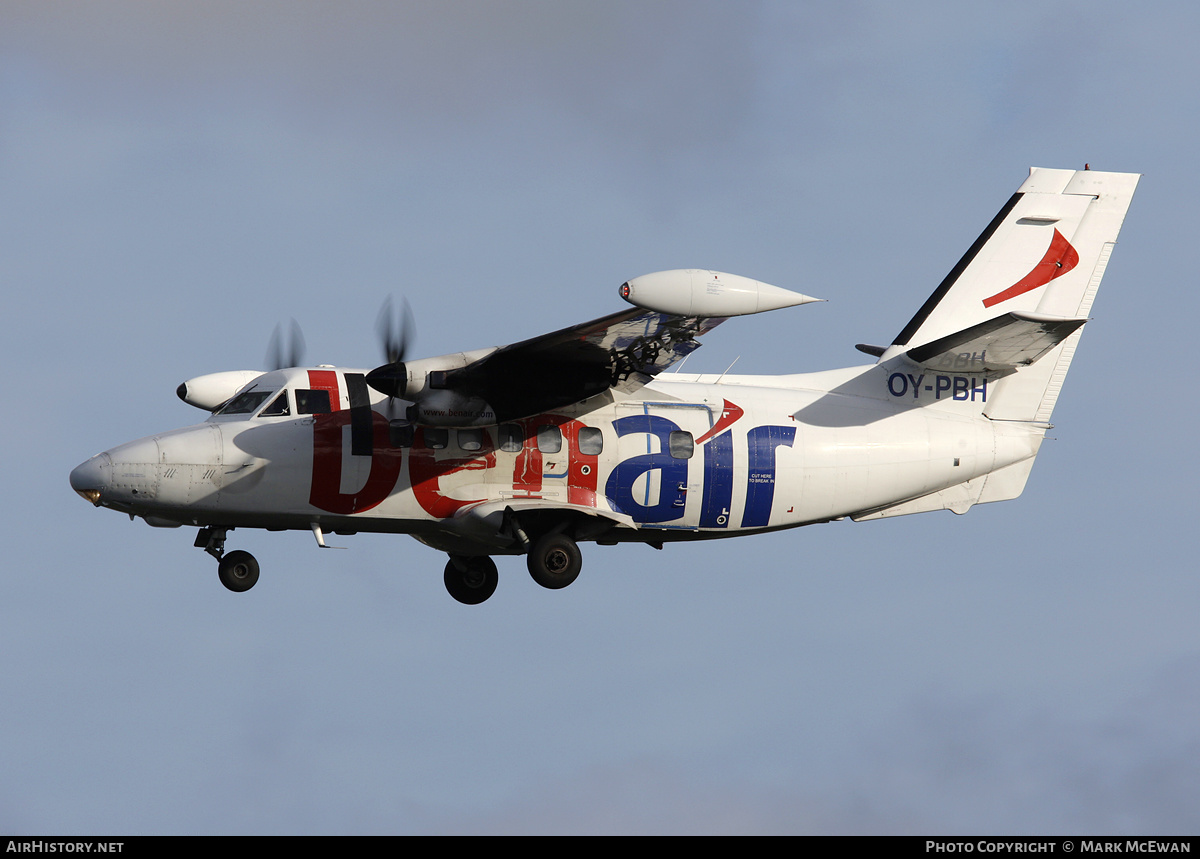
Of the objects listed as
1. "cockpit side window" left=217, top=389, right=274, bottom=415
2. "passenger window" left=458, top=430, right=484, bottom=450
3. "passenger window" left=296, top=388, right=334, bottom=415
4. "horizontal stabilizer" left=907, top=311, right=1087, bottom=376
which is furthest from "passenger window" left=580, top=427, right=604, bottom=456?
"horizontal stabilizer" left=907, top=311, right=1087, bottom=376

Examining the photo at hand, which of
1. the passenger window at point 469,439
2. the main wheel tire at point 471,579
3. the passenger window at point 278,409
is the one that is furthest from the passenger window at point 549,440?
the passenger window at point 278,409

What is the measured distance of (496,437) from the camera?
1958cm

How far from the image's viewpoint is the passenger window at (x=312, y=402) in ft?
63.5

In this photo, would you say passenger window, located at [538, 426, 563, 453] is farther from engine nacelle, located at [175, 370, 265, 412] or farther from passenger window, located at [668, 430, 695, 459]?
engine nacelle, located at [175, 370, 265, 412]

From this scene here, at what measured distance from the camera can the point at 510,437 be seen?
64.4 feet

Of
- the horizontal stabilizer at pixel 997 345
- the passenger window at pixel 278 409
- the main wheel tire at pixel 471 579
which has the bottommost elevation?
the main wheel tire at pixel 471 579

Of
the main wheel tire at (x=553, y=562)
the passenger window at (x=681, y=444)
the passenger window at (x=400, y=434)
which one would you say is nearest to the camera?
the passenger window at (x=400, y=434)

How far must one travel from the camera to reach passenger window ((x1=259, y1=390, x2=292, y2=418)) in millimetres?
19328

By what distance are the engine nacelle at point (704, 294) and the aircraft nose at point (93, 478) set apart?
6.83 meters

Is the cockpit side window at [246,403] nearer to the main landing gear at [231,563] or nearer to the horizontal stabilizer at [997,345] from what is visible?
the main landing gear at [231,563]

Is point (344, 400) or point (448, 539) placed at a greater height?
point (344, 400)
